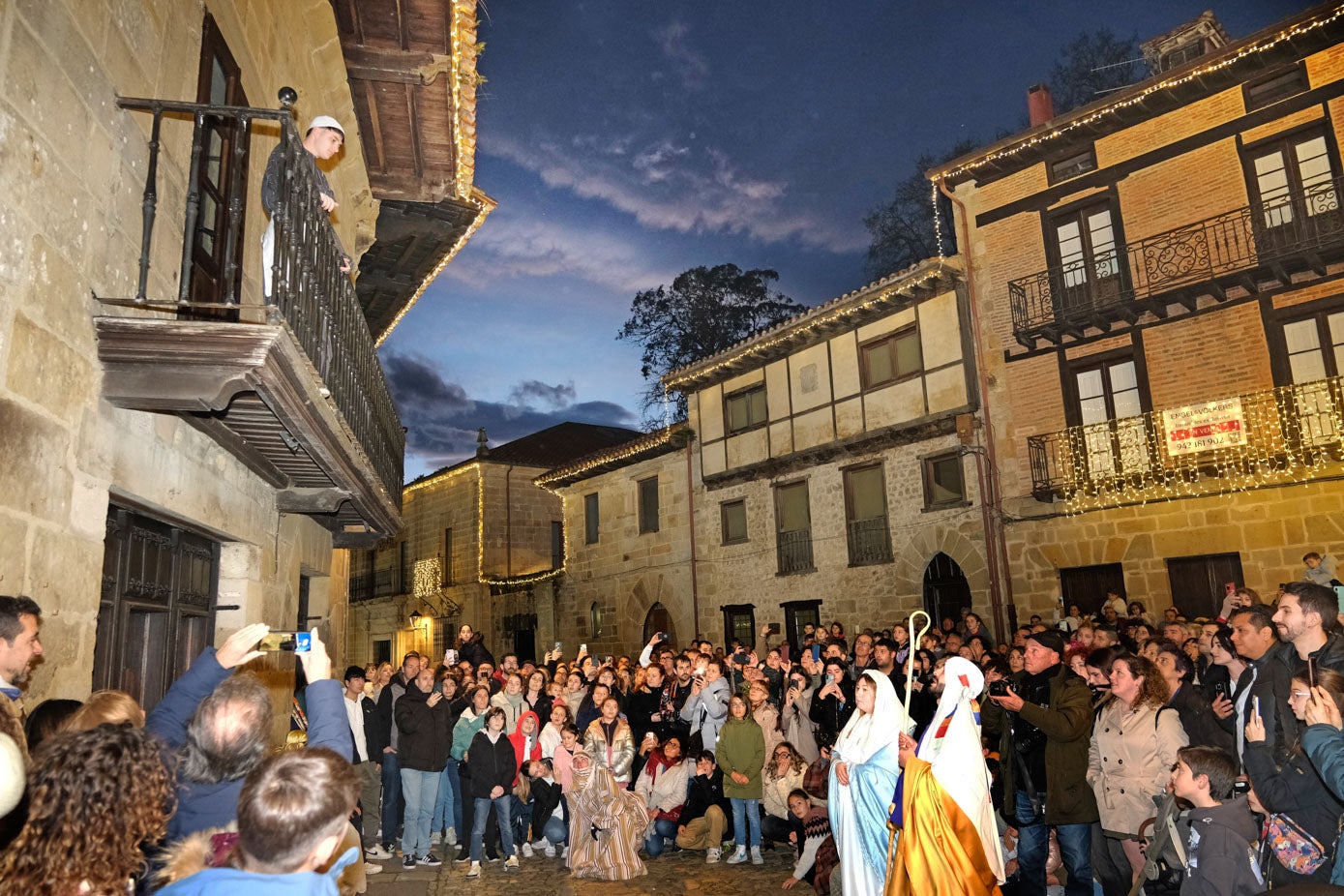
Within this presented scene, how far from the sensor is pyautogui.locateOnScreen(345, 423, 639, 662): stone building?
2984 centimetres

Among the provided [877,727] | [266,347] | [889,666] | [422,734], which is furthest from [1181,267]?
[266,347]

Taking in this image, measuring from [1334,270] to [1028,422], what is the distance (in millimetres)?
5194

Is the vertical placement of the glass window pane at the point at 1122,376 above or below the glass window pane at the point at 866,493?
above

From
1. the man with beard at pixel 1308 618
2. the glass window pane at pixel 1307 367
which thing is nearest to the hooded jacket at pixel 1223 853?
the man with beard at pixel 1308 618

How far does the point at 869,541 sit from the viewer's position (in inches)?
756

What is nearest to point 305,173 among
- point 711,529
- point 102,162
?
point 102,162

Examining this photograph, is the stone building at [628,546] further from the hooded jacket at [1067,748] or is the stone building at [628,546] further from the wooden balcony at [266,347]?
the hooded jacket at [1067,748]

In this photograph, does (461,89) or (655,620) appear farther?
(655,620)

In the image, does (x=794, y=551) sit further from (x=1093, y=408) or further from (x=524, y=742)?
(x=524, y=742)

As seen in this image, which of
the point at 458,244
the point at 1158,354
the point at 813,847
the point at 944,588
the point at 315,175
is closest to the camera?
the point at 315,175

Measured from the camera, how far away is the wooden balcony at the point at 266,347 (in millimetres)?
4117

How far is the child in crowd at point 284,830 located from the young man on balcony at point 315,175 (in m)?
2.84

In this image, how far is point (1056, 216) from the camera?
17031 millimetres

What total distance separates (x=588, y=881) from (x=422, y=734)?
2.32 m
